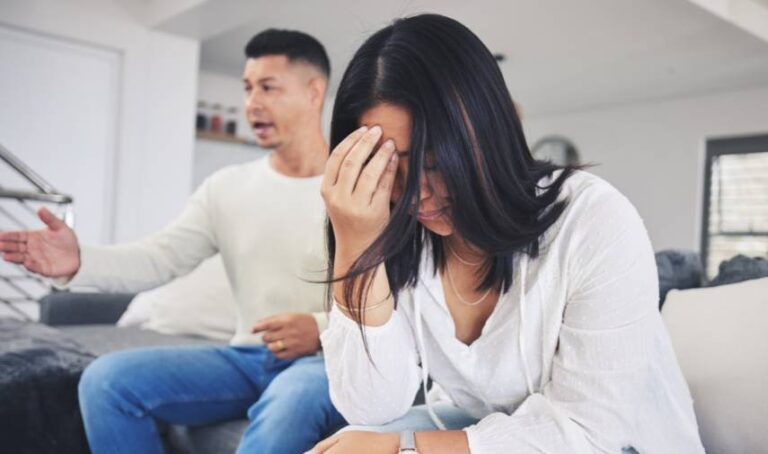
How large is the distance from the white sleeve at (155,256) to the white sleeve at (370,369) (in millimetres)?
692

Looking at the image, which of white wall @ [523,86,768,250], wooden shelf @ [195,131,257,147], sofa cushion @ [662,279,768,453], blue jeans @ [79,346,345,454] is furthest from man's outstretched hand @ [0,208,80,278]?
white wall @ [523,86,768,250]

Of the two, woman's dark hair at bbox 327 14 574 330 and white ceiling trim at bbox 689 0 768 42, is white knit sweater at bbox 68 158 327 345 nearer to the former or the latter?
woman's dark hair at bbox 327 14 574 330

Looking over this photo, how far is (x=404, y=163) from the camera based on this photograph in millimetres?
830

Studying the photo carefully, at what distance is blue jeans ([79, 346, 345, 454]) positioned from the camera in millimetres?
1172

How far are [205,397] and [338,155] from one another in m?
0.78

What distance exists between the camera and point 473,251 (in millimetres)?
1013

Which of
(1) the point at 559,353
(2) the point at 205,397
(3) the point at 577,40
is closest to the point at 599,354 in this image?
(1) the point at 559,353

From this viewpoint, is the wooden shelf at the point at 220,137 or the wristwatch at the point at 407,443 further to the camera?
the wooden shelf at the point at 220,137

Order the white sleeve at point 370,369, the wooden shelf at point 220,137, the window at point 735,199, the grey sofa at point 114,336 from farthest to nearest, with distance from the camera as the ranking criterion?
the window at point 735,199, the wooden shelf at point 220,137, the grey sofa at point 114,336, the white sleeve at point 370,369

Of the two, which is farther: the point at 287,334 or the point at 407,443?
the point at 287,334

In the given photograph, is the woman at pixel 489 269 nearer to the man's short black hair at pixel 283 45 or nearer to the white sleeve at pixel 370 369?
the white sleeve at pixel 370 369

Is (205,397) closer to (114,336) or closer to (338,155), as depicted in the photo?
(338,155)

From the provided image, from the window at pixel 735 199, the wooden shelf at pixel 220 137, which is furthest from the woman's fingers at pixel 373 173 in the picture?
the window at pixel 735 199

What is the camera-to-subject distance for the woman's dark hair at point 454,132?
0.81 meters
